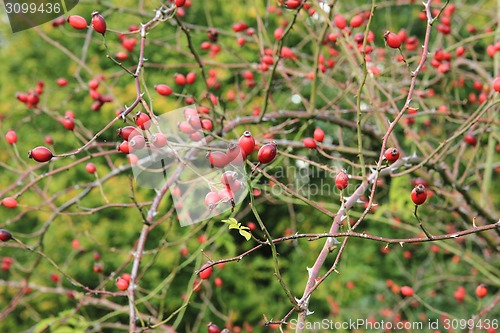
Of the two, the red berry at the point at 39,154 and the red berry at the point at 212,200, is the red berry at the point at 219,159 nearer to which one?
the red berry at the point at 212,200

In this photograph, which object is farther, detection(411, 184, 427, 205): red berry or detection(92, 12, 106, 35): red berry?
detection(92, 12, 106, 35): red berry

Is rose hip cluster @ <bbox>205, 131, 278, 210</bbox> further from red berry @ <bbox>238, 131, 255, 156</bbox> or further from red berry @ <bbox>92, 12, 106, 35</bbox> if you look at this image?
red berry @ <bbox>92, 12, 106, 35</bbox>

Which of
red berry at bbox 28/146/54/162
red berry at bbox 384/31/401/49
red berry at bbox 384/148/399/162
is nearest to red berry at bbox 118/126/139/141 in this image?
red berry at bbox 28/146/54/162

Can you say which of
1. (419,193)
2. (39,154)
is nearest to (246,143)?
(419,193)

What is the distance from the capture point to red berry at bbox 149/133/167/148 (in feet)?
3.81

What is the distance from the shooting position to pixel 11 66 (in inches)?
209

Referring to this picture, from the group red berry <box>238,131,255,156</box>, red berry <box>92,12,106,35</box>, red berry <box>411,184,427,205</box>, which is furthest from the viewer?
red berry <box>92,12,106,35</box>

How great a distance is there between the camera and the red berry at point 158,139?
116 centimetres

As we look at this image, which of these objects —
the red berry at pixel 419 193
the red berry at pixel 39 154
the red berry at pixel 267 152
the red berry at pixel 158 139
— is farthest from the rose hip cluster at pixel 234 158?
the red berry at pixel 39 154

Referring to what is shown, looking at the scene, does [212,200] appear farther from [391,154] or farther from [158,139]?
[391,154]

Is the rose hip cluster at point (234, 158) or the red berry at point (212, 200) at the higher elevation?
the rose hip cluster at point (234, 158)

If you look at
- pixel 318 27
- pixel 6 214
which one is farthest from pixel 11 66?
pixel 318 27

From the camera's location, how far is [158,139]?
117 centimetres

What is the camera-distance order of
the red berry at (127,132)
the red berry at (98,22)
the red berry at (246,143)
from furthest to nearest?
the red berry at (98,22) → the red berry at (127,132) → the red berry at (246,143)
